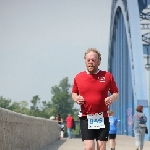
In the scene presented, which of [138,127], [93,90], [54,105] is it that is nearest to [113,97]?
[93,90]

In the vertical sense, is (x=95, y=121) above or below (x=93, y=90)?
below

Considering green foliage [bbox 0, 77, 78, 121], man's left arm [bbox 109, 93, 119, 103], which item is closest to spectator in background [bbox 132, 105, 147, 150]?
man's left arm [bbox 109, 93, 119, 103]

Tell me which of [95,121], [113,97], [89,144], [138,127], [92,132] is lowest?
[89,144]

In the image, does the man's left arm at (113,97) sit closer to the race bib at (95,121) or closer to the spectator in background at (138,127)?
the race bib at (95,121)

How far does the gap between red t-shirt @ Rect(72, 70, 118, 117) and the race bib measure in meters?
0.04

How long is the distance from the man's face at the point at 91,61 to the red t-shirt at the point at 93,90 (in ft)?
0.24

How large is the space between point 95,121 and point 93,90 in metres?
0.31

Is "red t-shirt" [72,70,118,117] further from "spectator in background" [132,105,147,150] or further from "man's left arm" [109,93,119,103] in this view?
"spectator in background" [132,105,147,150]

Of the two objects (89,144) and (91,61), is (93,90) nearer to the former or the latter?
(91,61)

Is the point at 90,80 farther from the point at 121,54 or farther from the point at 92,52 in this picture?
the point at 121,54

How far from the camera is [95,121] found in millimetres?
6828

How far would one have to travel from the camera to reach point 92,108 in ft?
22.5

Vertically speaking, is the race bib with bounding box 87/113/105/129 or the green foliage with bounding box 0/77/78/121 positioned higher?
the green foliage with bounding box 0/77/78/121

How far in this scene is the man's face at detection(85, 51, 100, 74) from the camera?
6.80 m
